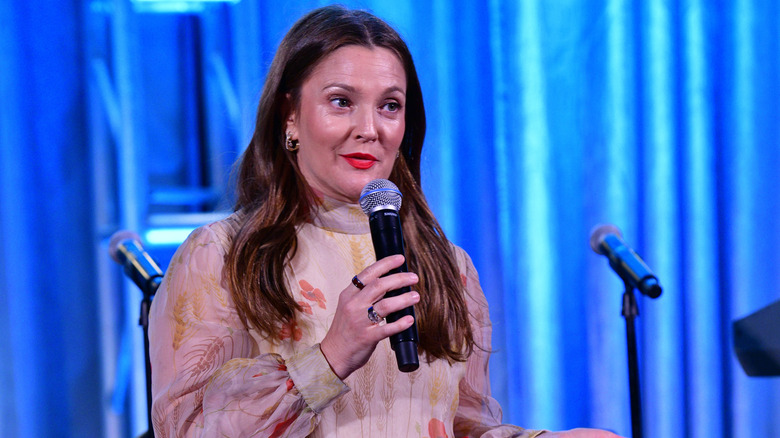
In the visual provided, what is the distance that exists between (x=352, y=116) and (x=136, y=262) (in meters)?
0.72

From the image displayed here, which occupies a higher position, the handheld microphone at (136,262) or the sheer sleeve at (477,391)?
the handheld microphone at (136,262)

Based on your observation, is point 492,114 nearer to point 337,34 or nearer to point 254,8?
point 254,8

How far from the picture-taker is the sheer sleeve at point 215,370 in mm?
1013

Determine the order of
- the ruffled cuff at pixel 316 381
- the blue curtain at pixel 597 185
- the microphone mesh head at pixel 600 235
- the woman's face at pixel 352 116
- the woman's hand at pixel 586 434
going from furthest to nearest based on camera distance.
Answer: the blue curtain at pixel 597 185 < the microphone mesh head at pixel 600 235 < the woman's face at pixel 352 116 < the woman's hand at pixel 586 434 < the ruffled cuff at pixel 316 381

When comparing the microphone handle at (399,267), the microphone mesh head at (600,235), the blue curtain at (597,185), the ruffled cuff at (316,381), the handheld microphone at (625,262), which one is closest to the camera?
the microphone handle at (399,267)

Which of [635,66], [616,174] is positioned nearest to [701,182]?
[616,174]

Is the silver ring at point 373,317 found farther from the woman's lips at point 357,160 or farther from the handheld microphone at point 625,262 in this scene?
the handheld microphone at point 625,262

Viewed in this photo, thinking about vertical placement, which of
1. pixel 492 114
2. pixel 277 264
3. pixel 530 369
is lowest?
pixel 530 369

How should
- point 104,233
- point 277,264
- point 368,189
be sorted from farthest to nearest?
1. point 104,233
2. point 277,264
3. point 368,189

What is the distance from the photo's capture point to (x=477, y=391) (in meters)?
1.40

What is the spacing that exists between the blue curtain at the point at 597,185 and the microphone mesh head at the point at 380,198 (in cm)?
144

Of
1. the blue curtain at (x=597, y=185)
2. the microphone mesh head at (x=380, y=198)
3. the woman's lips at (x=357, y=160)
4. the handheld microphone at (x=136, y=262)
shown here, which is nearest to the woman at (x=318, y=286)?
the woman's lips at (x=357, y=160)

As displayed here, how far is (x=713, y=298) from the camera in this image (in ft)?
8.38

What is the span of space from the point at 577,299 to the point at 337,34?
1.64 metres
